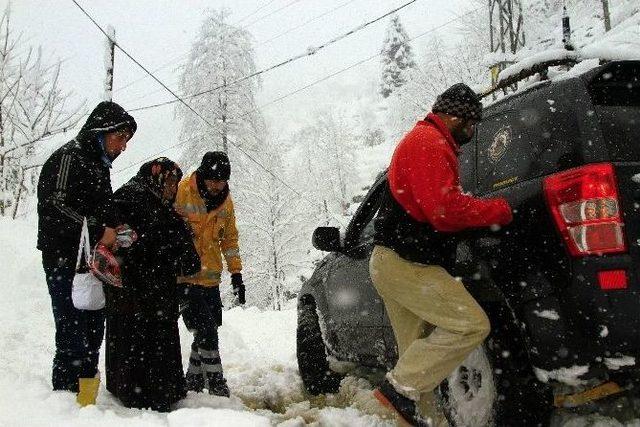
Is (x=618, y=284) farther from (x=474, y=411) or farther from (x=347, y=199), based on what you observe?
(x=347, y=199)

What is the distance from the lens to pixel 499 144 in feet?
9.36

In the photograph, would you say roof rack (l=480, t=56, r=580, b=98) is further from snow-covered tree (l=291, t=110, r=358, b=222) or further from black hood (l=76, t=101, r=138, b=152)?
snow-covered tree (l=291, t=110, r=358, b=222)

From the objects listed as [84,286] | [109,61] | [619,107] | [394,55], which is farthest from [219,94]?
[394,55]

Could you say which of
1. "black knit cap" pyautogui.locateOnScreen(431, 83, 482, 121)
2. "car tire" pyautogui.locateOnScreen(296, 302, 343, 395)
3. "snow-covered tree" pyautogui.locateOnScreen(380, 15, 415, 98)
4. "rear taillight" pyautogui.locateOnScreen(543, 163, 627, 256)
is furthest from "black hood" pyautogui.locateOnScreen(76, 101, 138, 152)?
"snow-covered tree" pyautogui.locateOnScreen(380, 15, 415, 98)

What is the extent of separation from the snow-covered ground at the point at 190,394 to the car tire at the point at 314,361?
10 cm

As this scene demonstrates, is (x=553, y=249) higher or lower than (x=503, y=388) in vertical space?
higher

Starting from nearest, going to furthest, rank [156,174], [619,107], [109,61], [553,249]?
[553,249], [619,107], [156,174], [109,61]

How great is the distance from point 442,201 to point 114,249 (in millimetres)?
1921

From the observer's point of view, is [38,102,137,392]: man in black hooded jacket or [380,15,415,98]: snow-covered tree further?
[380,15,415,98]: snow-covered tree

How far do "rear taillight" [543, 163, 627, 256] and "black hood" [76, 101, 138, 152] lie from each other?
251cm

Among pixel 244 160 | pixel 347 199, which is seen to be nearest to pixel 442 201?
pixel 244 160

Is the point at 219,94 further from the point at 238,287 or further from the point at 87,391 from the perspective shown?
the point at 87,391

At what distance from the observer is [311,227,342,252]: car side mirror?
393cm

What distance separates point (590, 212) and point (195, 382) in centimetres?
336
